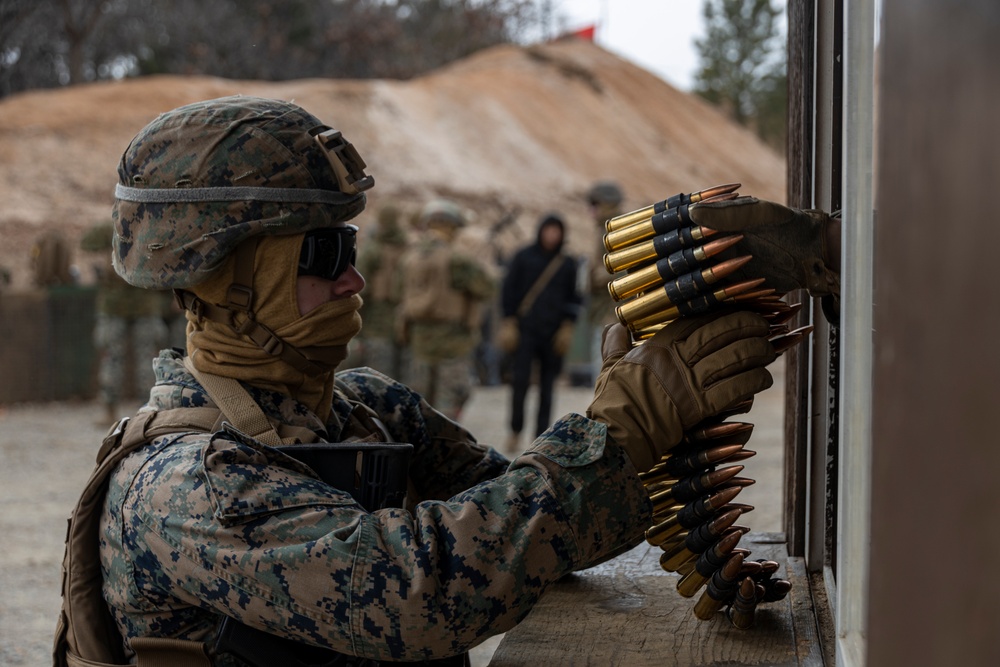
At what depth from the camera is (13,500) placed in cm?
934

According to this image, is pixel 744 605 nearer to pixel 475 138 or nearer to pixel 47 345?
pixel 47 345

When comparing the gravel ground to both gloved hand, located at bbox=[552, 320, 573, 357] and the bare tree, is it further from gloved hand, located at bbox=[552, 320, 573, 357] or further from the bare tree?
the bare tree

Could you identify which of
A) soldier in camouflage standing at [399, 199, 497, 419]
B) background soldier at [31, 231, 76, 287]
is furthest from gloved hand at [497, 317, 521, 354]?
background soldier at [31, 231, 76, 287]

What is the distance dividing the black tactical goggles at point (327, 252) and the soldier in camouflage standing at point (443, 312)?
324 inches

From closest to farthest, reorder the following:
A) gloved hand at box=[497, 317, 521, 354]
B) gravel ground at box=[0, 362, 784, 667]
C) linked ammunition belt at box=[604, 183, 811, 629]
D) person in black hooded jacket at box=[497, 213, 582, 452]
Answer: linked ammunition belt at box=[604, 183, 811, 629], gravel ground at box=[0, 362, 784, 667], person in black hooded jacket at box=[497, 213, 582, 452], gloved hand at box=[497, 317, 521, 354]

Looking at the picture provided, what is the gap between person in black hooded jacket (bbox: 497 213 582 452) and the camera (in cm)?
1067

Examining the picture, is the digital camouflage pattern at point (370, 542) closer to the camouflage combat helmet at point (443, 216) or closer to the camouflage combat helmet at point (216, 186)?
the camouflage combat helmet at point (216, 186)

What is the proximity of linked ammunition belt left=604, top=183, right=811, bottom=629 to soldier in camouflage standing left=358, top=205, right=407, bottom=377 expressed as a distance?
32.7 ft

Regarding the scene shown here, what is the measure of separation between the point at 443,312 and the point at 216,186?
8.42 m

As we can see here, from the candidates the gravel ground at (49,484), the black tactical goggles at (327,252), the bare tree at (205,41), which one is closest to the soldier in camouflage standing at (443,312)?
the gravel ground at (49,484)

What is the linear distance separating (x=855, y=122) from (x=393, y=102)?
27.4 metres

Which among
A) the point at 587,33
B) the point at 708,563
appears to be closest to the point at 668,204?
the point at 708,563

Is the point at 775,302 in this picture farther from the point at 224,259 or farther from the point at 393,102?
the point at 393,102

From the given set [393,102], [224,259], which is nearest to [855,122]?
[224,259]
